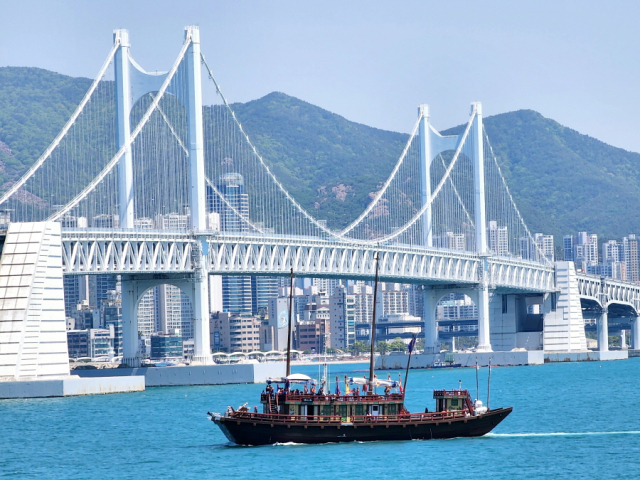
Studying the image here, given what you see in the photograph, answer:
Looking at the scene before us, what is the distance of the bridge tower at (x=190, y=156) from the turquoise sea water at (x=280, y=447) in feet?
45.1

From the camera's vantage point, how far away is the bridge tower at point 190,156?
80125mm

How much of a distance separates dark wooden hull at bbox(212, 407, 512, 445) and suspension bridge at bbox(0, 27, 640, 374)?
2273cm

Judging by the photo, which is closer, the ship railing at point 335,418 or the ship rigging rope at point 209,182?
the ship railing at point 335,418

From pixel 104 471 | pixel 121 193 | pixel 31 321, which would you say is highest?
pixel 121 193

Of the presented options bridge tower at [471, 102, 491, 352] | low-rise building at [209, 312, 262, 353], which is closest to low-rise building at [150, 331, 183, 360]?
low-rise building at [209, 312, 262, 353]

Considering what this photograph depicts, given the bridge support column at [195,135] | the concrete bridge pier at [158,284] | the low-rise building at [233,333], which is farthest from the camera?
the low-rise building at [233,333]

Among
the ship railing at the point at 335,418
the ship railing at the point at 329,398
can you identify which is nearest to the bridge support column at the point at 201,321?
the ship railing at the point at 335,418

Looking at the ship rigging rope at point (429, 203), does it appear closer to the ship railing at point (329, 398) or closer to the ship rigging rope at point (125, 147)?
the ship rigging rope at point (125, 147)

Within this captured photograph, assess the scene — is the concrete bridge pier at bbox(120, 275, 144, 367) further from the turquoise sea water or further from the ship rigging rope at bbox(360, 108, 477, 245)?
the ship rigging rope at bbox(360, 108, 477, 245)

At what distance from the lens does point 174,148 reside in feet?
274

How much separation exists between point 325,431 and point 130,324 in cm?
3832

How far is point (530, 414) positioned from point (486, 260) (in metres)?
51.3

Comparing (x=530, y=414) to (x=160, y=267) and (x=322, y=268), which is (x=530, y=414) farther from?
(x=322, y=268)

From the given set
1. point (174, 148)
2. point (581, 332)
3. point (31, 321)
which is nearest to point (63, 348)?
point (31, 321)
